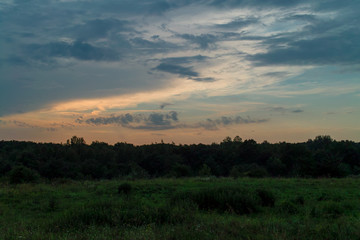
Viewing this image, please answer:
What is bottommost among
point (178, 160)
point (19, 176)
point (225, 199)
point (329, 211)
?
point (178, 160)

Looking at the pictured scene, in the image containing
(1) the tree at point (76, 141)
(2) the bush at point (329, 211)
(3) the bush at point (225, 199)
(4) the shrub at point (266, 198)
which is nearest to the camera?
(2) the bush at point (329, 211)

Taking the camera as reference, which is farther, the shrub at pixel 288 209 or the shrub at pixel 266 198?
the shrub at pixel 266 198

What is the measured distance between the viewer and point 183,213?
1086 cm

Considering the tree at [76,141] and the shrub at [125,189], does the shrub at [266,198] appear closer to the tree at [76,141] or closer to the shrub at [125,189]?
the shrub at [125,189]

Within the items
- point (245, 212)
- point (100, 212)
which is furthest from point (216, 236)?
point (245, 212)

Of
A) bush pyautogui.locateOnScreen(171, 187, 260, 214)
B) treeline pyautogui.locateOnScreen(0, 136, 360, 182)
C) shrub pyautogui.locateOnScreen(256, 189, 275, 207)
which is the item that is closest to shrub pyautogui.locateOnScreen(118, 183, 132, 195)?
bush pyautogui.locateOnScreen(171, 187, 260, 214)

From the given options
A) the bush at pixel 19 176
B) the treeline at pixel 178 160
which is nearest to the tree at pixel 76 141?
the treeline at pixel 178 160

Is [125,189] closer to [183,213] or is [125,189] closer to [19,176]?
[183,213]

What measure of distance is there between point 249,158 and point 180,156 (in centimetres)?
1693

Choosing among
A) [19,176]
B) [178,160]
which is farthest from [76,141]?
[19,176]

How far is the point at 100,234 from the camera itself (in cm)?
801

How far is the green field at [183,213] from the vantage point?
8.13 m

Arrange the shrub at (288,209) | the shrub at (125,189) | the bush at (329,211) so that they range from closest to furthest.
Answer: the bush at (329,211) → the shrub at (288,209) → the shrub at (125,189)

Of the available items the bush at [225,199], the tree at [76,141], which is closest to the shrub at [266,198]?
the bush at [225,199]
